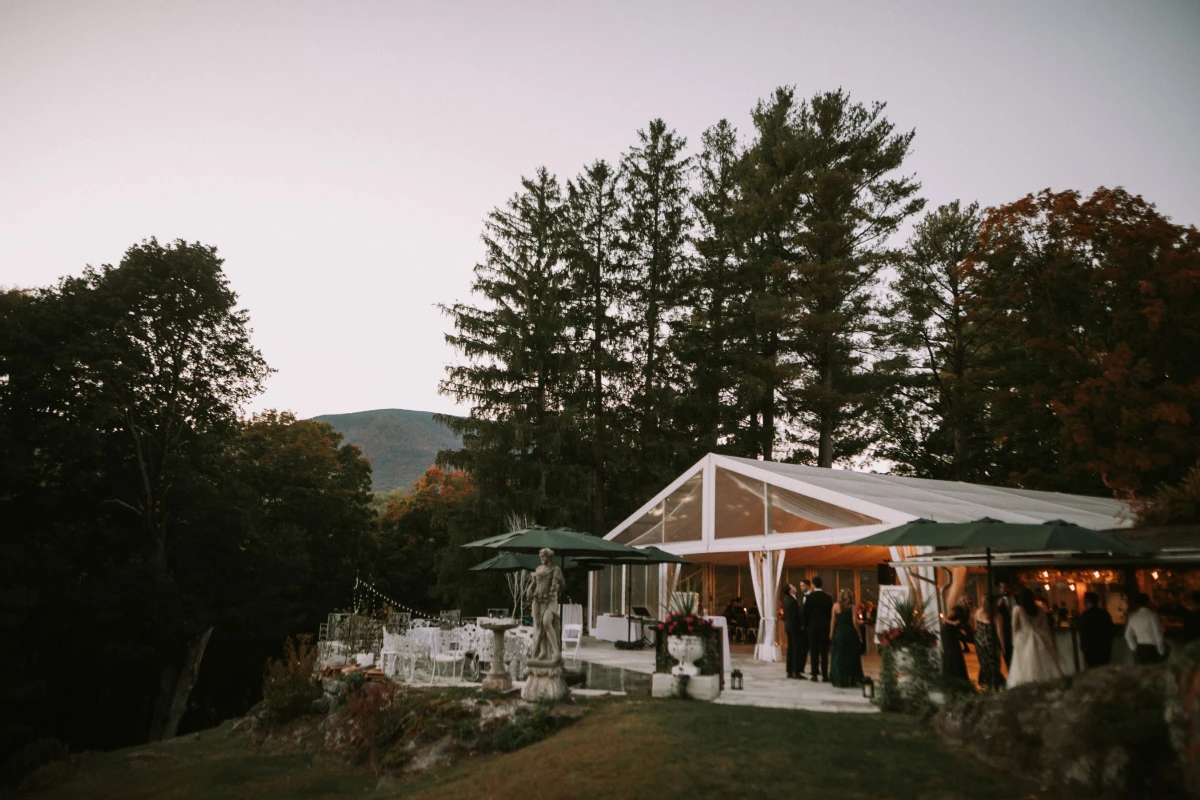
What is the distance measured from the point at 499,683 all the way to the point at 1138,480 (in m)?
16.6

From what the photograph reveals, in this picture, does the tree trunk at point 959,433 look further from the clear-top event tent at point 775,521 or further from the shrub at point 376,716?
the shrub at point 376,716

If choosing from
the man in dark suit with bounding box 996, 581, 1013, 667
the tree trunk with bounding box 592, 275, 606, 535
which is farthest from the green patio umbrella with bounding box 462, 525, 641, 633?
the tree trunk with bounding box 592, 275, 606, 535

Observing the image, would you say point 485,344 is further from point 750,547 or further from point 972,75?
point 972,75

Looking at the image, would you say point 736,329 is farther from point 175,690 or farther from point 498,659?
point 175,690

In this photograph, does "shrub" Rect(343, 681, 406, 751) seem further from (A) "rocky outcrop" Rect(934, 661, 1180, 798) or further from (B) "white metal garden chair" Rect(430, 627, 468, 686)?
(A) "rocky outcrop" Rect(934, 661, 1180, 798)

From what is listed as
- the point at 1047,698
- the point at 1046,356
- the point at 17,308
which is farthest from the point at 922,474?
the point at 17,308

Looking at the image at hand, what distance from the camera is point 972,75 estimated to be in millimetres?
13281

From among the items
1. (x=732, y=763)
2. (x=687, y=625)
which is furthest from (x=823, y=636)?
(x=732, y=763)

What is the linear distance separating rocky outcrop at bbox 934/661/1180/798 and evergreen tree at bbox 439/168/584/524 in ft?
64.1

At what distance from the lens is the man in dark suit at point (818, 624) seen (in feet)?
36.3

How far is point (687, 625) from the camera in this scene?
383 inches

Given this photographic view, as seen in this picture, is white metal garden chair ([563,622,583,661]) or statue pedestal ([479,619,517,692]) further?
white metal garden chair ([563,622,583,661])

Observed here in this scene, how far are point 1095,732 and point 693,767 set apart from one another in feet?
9.74

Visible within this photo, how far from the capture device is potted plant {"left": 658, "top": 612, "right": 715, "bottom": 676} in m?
9.55
